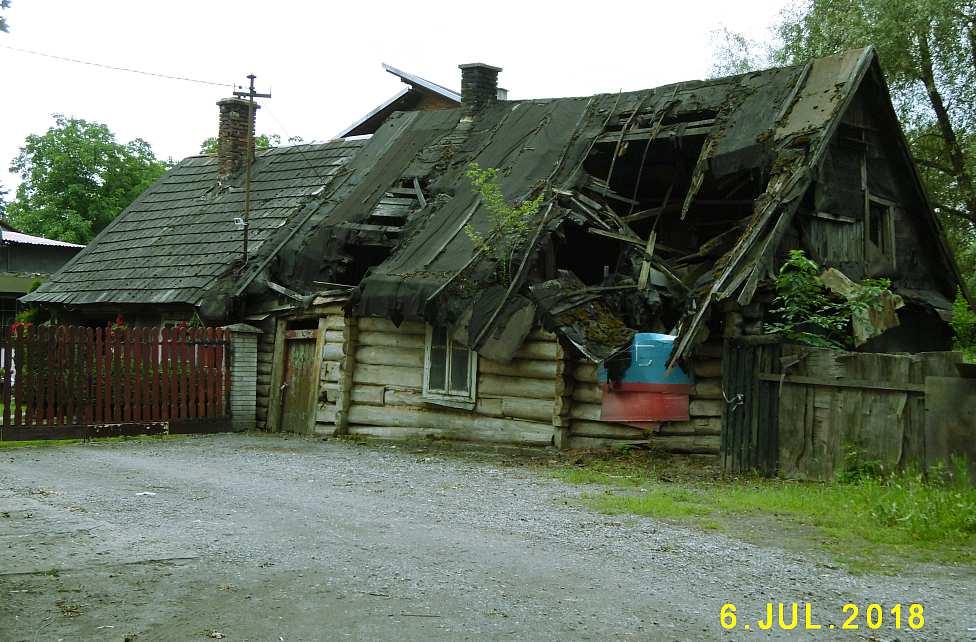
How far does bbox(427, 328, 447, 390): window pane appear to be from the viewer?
16703mm

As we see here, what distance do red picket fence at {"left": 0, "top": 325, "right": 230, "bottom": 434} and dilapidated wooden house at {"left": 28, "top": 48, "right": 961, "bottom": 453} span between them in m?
1.25

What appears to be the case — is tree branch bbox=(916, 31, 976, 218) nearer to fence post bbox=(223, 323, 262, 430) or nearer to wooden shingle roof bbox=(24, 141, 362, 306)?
wooden shingle roof bbox=(24, 141, 362, 306)

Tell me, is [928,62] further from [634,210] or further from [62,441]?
[62,441]

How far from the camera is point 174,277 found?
70.7ft

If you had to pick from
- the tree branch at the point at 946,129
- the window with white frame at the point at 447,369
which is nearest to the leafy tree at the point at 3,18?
the window with white frame at the point at 447,369

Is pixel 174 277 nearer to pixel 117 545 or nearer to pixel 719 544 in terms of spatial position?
pixel 117 545

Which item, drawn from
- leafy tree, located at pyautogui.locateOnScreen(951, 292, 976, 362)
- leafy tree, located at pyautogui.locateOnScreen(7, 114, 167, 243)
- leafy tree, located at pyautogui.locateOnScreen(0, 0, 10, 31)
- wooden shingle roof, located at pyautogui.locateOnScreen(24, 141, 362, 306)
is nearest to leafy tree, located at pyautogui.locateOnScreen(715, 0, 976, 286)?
leafy tree, located at pyautogui.locateOnScreen(951, 292, 976, 362)

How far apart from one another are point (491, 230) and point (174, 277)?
27.4 feet

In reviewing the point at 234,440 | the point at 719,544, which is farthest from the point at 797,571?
the point at 234,440

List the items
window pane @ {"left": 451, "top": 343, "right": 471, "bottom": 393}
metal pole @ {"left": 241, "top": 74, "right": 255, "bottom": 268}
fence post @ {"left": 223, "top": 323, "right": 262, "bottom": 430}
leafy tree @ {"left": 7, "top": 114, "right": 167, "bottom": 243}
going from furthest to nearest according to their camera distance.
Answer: leafy tree @ {"left": 7, "top": 114, "right": 167, "bottom": 243}
metal pole @ {"left": 241, "top": 74, "right": 255, "bottom": 268}
fence post @ {"left": 223, "top": 323, "right": 262, "bottom": 430}
window pane @ {"left": 451, "top": 343, "right": 471, "bottom": 393}

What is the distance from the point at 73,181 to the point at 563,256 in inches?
1912

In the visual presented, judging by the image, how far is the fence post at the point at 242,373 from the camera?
62.5 ft

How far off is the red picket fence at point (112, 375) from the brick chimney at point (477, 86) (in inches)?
291

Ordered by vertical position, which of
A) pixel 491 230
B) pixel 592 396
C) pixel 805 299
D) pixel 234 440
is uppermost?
pixel 491 230
